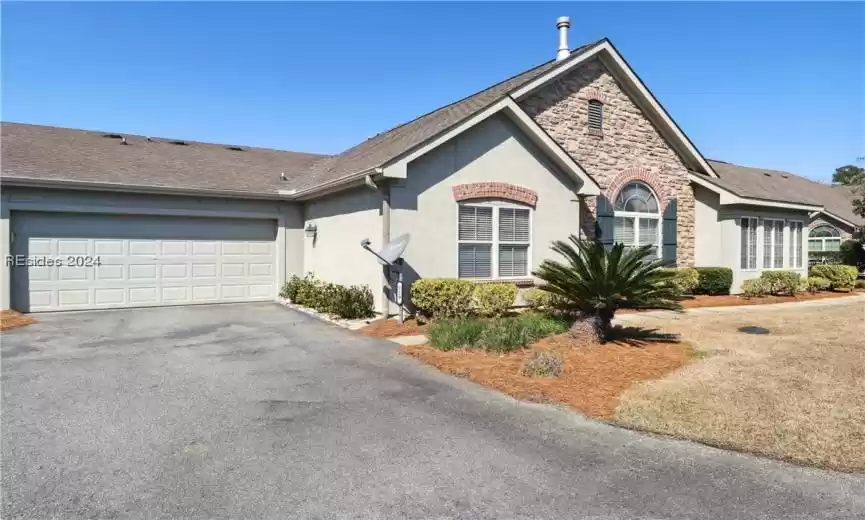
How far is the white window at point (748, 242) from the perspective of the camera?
18.1 metres

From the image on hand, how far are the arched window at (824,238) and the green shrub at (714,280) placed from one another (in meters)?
16.3

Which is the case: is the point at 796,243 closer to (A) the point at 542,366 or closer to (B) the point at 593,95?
(B) the point at 593,95

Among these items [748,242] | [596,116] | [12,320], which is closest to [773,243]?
[748,242]

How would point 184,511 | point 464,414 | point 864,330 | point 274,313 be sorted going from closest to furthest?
point 184,511, point 464,414, point 864,330, point 274,313

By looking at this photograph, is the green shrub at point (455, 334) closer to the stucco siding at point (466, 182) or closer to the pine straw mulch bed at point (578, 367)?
the pine straw mulch bed at point (578, 367)

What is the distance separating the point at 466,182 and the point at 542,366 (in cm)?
628

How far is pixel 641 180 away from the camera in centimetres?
1728

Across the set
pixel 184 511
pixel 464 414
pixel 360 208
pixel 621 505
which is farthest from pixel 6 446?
pixel 360 208

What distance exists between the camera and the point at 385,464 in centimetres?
453

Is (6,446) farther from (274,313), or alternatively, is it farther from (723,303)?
(723,303)

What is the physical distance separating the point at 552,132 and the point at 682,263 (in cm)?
660

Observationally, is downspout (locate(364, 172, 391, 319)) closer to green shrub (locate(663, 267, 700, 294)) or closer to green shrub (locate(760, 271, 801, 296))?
green shrub (locate(663, 267, 700, 294))

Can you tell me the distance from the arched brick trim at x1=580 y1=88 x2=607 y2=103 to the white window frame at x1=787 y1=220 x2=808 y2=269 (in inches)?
347

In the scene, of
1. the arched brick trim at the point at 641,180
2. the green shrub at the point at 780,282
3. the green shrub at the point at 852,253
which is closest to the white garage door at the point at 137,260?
the arched brick trim at the point at 641,180
